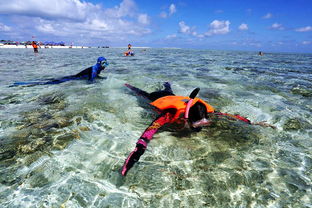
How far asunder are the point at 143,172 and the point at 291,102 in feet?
26.0

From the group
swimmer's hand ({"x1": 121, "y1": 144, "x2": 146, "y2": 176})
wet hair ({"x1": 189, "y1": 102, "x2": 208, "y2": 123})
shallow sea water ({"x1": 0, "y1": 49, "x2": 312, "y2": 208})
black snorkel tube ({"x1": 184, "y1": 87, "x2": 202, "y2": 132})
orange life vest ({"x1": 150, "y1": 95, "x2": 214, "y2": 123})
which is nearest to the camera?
shallow sea water ({"x1": 0, "y1": 49, "x2": 312, "y2": 208})

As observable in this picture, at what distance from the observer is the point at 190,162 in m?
4.13

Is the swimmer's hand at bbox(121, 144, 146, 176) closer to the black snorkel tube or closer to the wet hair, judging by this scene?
the black snorkel tube

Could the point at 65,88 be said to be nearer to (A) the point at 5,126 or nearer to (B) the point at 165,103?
(A) the point at 5,126

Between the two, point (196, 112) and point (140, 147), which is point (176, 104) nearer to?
point (196, 112)

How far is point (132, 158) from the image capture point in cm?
402

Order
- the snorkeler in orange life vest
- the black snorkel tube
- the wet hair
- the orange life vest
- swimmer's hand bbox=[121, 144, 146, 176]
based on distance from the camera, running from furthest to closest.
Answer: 1. the orange life vest
2. the wet hair
3. the black snorkel tube
4. the snorkeler in orange life vest
5. swimmer's hand bbox=[121, 144, 146, 176]

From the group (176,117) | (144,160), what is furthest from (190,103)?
(144,160)

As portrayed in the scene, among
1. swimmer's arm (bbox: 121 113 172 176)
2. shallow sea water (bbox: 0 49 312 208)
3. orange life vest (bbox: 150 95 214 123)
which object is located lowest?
shallow sea water (bbox: 0 49 312 208)

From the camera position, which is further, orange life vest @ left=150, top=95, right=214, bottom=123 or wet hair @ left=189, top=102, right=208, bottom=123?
orange life vest @ left=150, top=95, right=214, bottom=123

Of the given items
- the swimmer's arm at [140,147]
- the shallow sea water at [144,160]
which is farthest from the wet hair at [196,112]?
the swimmer's arm at [140,147]

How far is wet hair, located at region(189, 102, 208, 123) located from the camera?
5031 mm

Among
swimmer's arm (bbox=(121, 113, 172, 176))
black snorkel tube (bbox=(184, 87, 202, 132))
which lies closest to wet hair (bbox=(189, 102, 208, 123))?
black snorkel tube (bbox=(184, 87, 202, 132))

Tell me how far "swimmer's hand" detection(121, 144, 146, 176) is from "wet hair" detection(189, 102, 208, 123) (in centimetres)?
159
